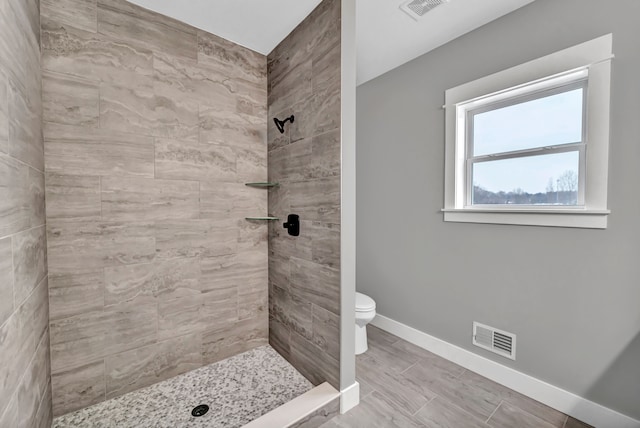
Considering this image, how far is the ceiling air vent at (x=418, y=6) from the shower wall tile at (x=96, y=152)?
184cm

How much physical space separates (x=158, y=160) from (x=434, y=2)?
203 cm

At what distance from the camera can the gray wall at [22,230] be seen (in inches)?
33.2

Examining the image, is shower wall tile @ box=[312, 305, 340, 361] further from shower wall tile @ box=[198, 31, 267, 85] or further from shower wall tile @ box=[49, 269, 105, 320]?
shower wall tile @ box=[198, 31, 267, 85]

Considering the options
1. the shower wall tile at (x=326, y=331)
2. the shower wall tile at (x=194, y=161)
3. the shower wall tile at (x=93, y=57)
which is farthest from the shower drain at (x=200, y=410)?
the shower wall tile at (x=93, y=57)

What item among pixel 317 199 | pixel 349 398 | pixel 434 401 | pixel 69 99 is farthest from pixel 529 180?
pixel 69 99

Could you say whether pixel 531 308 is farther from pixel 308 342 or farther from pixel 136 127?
pixel 136 127

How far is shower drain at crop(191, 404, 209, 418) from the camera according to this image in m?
1.48

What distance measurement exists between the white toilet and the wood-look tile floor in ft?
0.36

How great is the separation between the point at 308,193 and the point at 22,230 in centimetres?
131

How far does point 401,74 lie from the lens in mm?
2391

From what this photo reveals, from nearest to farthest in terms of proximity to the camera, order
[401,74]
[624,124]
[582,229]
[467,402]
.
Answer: [624,124] → [582,229] → [467,402] → [401,74]

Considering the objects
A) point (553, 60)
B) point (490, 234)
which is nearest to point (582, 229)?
point (490, 234)

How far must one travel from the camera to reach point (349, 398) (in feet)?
5.21

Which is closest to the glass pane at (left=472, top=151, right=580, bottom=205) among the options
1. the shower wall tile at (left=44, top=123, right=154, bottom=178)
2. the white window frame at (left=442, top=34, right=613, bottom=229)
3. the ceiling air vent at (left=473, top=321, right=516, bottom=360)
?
the white window frame at (left=442, top=34, right=613, bottom=229)
